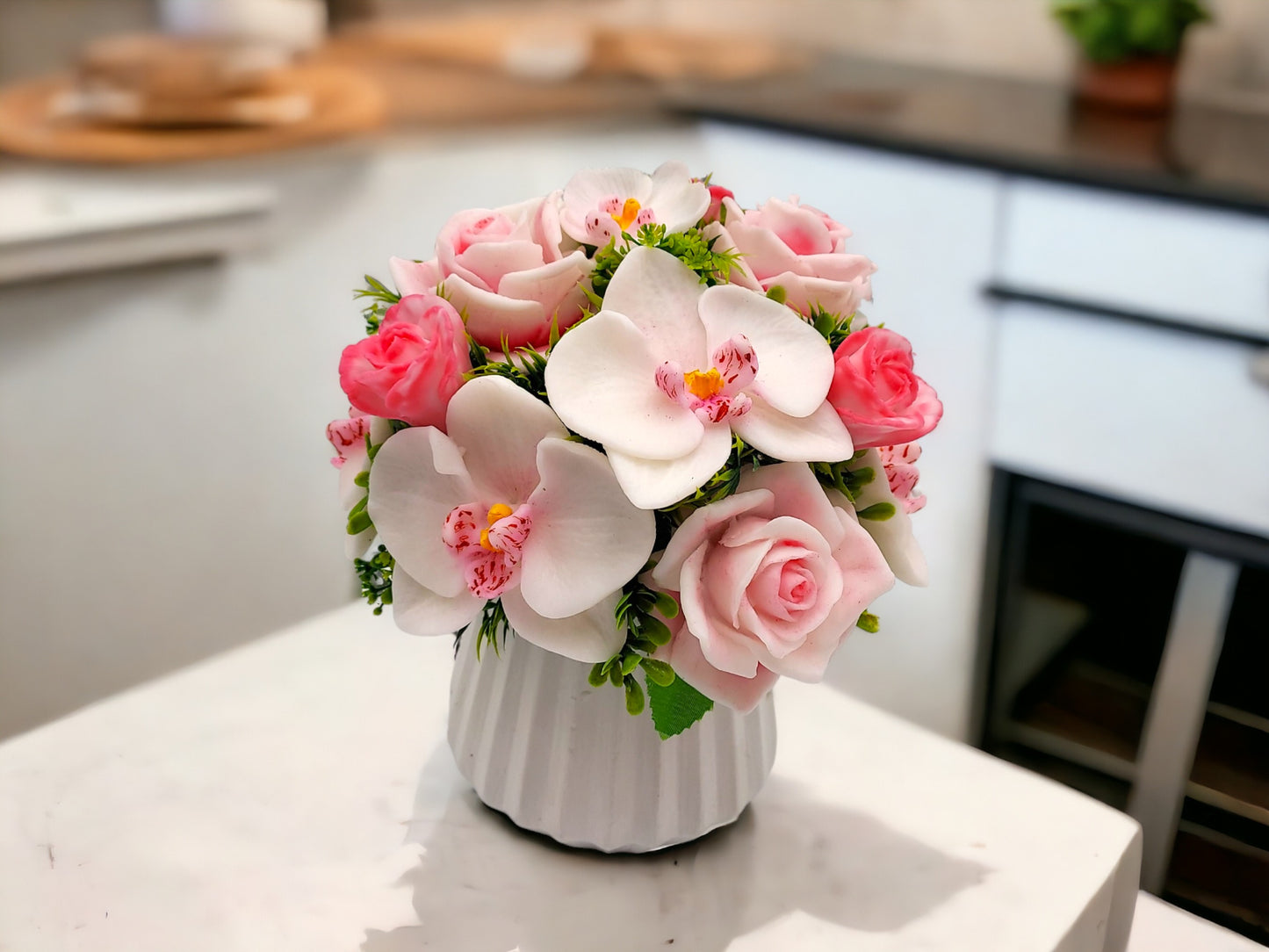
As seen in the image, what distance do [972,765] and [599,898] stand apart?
11.7 inches

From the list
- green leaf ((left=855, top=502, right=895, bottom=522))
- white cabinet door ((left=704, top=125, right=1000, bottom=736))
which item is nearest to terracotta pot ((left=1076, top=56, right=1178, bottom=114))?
white cabinet door ((left=704, top=125, right=1000, bottom=736))

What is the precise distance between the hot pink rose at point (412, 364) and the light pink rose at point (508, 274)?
17 millimetres

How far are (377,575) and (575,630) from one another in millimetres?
139

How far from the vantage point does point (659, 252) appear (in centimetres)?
57

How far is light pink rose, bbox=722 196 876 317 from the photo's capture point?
607mm

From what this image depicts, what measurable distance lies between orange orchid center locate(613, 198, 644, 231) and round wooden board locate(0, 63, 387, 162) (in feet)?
3.40

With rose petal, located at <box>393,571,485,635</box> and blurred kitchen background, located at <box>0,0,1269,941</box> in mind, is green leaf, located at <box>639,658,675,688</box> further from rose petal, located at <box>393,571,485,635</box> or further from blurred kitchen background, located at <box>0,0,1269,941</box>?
blurred kitchen background, located at <box>0,0,1269,941</box>

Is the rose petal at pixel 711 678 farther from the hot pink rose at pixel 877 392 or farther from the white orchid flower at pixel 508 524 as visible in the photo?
the hot pink rose at pixel 877 392

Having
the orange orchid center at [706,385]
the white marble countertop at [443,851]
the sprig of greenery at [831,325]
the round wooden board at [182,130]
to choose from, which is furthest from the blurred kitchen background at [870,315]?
the orange orchid center at [706,385]

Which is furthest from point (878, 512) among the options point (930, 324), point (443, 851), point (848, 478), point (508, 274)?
point (930, 324)

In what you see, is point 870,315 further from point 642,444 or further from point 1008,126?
point 642,444

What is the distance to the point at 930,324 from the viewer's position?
4.97 feet

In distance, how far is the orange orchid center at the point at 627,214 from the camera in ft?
1.97

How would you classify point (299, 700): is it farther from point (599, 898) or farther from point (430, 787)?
point (599, 898)
